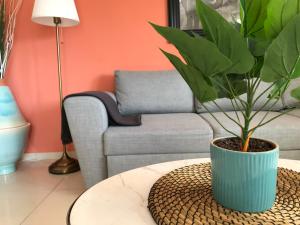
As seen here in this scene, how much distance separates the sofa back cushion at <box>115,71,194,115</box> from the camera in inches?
79.4

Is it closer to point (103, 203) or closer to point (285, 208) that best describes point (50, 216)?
point (103, 203)

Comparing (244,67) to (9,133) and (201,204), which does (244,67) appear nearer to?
(201,204)

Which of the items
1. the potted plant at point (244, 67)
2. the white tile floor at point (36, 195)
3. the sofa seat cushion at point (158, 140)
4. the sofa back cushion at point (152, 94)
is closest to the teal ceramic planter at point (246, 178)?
the potted plant at point (244, 67)

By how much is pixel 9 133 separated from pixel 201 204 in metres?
1.72

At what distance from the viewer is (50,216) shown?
1368mm

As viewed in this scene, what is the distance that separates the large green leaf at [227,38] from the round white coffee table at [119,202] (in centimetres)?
35

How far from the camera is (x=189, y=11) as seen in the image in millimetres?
2227

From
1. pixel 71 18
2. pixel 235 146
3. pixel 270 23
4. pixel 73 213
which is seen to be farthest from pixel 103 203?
pixel 71 18

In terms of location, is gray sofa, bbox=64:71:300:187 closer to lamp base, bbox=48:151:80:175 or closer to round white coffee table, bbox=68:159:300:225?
lamp base, bbox=48:151:80:175

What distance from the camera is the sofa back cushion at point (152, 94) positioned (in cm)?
202

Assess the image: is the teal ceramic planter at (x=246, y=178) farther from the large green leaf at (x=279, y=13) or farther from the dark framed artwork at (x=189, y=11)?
the dark framed artwork at (x=189, y=11)

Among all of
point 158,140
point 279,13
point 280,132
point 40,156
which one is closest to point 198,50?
point 279,13

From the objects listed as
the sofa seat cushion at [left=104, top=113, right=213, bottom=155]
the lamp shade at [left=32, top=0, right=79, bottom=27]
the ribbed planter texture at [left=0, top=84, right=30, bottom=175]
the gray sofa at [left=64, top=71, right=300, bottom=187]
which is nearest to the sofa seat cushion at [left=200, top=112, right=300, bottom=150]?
the gray sofa at [left=64, top=71, right=300, bottom=187]

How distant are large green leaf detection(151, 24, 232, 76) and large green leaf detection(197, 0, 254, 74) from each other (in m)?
0.03
